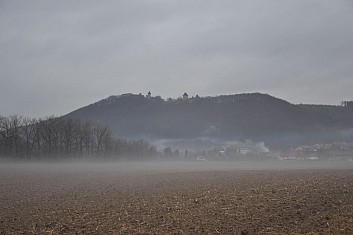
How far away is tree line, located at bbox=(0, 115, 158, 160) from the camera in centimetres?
12738

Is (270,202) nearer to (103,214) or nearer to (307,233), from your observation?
(307,233)

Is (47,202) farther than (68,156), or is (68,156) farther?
(68,156)

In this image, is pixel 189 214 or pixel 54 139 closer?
pixel 189 214

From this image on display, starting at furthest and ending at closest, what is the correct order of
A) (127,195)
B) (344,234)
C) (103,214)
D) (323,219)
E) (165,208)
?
(127,195) → (165,208) → (103,214) → (323,219) → (344,234)

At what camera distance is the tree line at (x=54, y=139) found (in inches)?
5015

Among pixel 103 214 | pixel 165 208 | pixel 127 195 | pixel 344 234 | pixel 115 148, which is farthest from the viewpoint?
pixel 115 148

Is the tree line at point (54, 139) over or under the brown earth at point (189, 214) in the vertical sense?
over

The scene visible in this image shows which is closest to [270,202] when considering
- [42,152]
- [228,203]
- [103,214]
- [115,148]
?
[228,203]

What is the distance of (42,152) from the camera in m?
135

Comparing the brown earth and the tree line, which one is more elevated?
the tree line

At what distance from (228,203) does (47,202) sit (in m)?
13.7

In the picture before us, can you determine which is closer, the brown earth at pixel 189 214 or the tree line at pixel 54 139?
the brown earth at pixel 189 214

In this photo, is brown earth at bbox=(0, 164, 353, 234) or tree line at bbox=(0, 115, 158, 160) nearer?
brown earth at bbox=(0, 164, 353, 234)

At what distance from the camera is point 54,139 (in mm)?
139625
